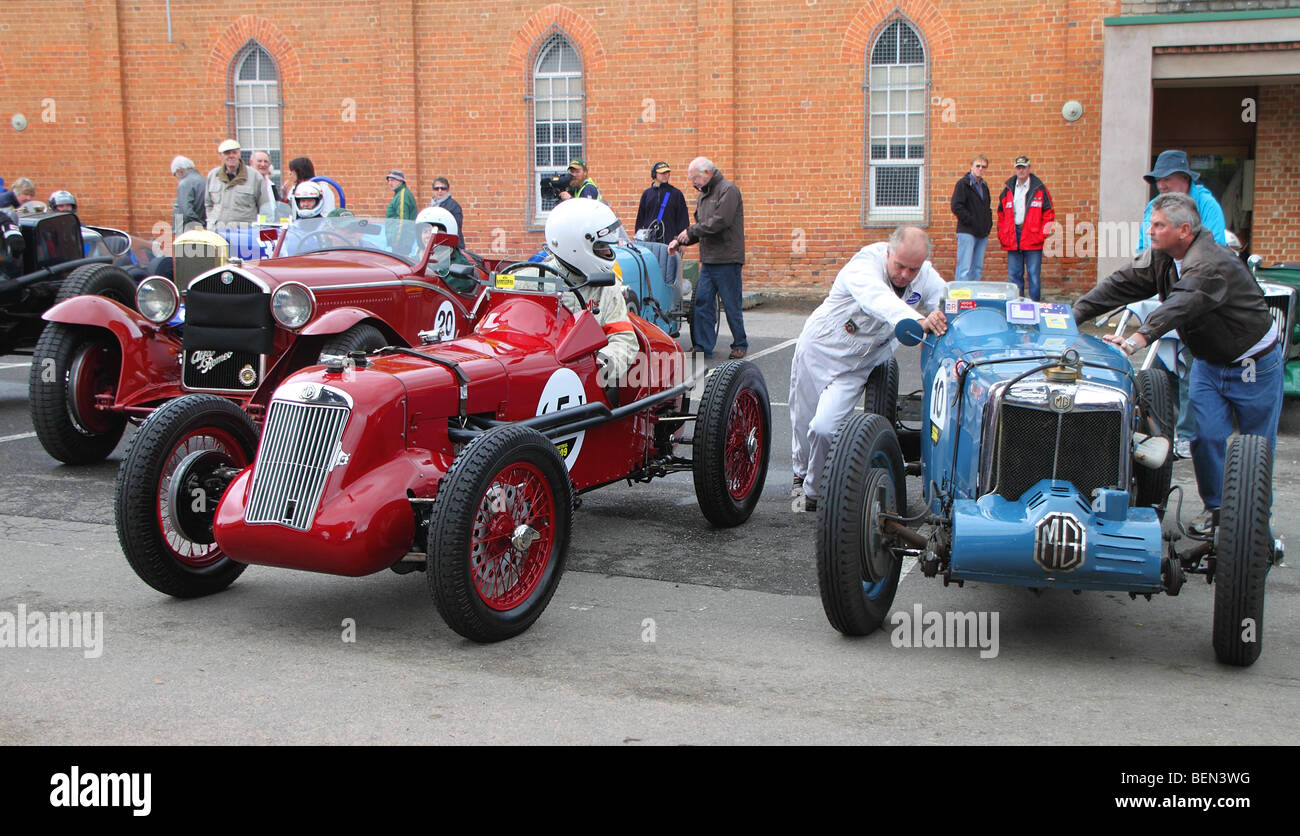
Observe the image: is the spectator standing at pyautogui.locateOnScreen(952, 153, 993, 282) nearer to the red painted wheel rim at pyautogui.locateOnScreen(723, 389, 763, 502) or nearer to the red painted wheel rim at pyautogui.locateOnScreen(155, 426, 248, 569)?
the red painted wheel rim at pyautogui.locateOnScreen(723, 389, 763, 502)

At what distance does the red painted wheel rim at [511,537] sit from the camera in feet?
17.3

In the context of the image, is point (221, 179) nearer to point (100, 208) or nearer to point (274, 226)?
→ point (274, 226)

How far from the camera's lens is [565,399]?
6.57m

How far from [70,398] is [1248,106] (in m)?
16.6

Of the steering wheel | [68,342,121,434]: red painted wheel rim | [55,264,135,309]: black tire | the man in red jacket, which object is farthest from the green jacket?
the man in red jacket

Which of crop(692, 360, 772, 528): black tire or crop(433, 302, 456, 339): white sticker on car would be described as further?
crop(433, 302, 456, 339): white sticker on car

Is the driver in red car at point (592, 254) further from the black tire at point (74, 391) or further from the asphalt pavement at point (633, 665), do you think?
the black tire at point (74, 391)

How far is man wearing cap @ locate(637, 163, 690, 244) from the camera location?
1470 cm

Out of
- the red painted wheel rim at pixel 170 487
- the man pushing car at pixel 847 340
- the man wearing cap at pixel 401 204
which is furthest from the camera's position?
the man wearing cap at pixel 401 204

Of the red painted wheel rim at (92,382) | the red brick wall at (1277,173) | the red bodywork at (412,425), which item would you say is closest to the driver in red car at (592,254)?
the red bodywork at (412,425)

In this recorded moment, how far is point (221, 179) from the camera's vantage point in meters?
12.8

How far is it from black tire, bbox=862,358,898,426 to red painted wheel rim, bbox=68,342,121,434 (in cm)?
518
